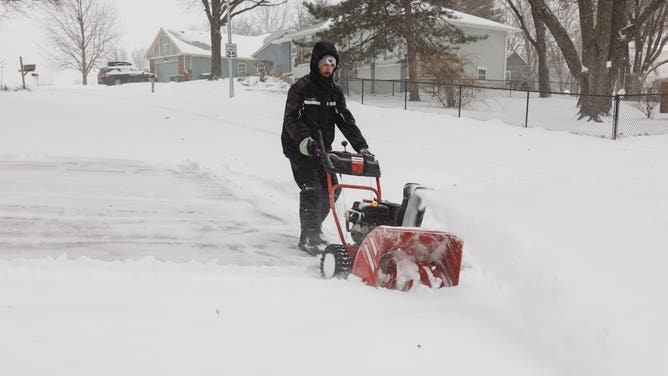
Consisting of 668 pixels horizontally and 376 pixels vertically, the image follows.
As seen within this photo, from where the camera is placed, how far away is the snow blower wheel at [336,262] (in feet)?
12.8

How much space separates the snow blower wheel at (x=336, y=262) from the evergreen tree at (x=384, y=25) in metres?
20.2

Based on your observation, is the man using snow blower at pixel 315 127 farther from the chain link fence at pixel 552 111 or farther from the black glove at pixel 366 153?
the chain link fence at pixel 552 111

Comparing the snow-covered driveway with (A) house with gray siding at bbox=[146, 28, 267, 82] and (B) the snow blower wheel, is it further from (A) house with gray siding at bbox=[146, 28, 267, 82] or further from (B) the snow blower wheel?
(A) house with gray siding at bbox=[146, 28, 267, 82]

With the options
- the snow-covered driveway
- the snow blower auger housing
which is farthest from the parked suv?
the snow blower auger housing

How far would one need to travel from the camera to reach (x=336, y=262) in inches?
154

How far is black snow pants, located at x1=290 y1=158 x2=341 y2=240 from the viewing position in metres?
5.10

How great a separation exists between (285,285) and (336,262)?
43cm

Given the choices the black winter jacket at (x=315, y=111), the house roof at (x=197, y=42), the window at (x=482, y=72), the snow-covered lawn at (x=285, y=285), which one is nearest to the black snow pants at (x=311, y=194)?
the black winter jacket at (x=315, y=111)

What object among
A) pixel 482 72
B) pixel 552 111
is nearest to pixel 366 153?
pixel 552 111

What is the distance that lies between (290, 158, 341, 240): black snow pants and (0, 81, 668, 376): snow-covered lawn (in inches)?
11.0

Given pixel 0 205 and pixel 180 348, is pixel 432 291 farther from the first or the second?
pixel 0 205

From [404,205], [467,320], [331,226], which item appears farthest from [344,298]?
[331,226]

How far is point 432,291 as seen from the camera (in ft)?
11.8

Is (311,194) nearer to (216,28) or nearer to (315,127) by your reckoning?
(315,127)
